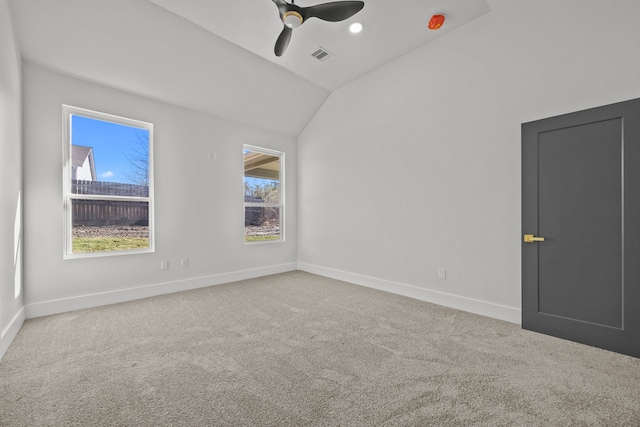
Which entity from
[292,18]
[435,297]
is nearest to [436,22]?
[292,18]

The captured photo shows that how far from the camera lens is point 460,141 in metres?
3.36

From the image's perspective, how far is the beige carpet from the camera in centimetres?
158

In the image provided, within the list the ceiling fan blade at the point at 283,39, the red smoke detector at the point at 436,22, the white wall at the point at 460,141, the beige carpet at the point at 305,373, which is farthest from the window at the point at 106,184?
the red smoke detector at the point at 436,22

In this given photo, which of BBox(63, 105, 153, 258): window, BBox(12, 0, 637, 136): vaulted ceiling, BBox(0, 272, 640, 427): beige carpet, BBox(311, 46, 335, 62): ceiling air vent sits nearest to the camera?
BBox(0, 272, 640, 427): beige carpet

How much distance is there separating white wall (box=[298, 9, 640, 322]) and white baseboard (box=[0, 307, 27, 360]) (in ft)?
12.9

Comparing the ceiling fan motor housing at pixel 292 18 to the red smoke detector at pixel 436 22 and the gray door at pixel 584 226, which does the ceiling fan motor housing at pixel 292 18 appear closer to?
the red smoke detector at pixel 436 22

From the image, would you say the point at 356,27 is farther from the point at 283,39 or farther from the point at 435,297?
the point at 435,297

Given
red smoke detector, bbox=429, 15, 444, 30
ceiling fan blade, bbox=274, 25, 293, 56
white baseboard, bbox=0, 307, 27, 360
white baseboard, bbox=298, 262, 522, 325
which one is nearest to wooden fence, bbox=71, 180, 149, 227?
white baseboard, bbox=0, 307, 27, 360

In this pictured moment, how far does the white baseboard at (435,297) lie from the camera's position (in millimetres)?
2988

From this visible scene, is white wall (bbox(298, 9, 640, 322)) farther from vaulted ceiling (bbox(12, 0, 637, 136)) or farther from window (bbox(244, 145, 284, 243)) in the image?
window (bbox(244, 145, 284, 243))

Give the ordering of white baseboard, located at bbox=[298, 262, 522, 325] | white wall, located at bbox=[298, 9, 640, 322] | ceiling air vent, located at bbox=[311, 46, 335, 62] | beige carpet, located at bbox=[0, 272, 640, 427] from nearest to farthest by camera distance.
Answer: beige carpet, located at bbox=[0, 272, 640, 427]
white wall, located at bbox=[298, 9, 640, 322]
white baseboard, located at bbox=[298, 262, 522, 325]
ceiling air vent, located at bbox=[311, 46, 335, 62]

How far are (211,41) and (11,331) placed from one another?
3.72m

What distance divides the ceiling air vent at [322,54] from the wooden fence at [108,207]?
10.2 ft

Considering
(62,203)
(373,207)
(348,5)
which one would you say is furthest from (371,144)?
(62,203)
